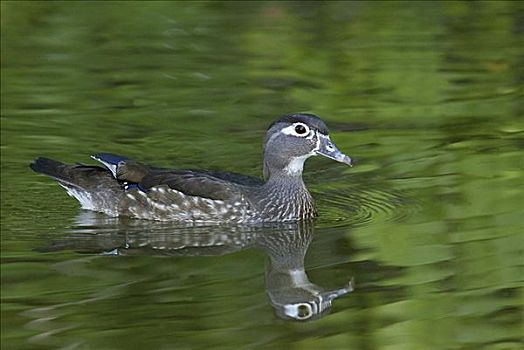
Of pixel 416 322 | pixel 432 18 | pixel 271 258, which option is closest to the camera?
pixel 416 322

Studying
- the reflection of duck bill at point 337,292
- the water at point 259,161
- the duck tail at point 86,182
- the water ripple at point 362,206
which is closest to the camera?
the water at point 259,161

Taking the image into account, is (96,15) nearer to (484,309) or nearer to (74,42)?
(74,42)

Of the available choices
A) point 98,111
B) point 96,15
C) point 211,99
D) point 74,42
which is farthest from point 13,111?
point 96,15

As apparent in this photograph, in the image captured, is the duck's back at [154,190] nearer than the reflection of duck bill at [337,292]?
No

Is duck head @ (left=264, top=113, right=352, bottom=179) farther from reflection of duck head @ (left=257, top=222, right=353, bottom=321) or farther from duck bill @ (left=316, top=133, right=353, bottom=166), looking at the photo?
reflection of duck head @ (left=257, top=222, right=353, bottom=321)

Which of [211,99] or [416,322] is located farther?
[211,99]

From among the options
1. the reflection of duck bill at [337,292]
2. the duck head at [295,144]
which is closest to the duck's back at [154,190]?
the duck head at [295,144]

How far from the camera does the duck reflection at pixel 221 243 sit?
1012 centimetres

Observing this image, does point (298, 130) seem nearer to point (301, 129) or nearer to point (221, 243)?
point (301, 129)

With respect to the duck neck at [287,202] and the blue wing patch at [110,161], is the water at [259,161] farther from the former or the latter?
the blue wing patch at [110,161]

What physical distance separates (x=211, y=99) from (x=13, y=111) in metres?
1.87

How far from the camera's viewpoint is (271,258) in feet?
36.1

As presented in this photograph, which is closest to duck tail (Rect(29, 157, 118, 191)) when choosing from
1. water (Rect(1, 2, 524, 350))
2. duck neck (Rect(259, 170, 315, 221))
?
water (Rect(1, 2, 524, 350))

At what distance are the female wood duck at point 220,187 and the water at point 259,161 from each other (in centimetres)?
18
